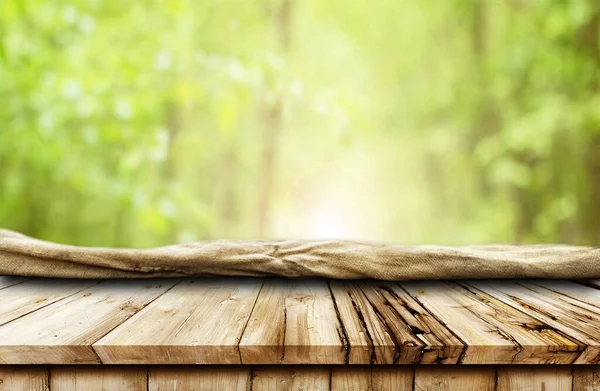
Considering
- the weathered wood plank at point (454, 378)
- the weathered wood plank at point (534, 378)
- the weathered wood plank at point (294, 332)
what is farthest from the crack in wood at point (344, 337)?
the weathered wood plank at point (534, 378)

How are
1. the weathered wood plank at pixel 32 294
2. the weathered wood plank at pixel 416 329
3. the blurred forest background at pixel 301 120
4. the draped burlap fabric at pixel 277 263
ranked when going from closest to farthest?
1. the weathered wood plank at pixel 416 329
2. the weathered wood plank at pixel 32 294
3. the draped burlap fabric at pixel 277 263
4. the blurred forest background at pixel 301 120

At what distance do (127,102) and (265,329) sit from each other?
2.87 m

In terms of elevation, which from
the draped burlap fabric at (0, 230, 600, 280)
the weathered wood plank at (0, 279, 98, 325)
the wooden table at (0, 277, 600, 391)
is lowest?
the wooden table at (0, 277, 600, 391)

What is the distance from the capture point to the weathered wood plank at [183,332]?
692 mm

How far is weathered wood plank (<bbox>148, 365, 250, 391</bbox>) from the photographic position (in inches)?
28.6

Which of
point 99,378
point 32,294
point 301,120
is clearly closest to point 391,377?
point 99,378

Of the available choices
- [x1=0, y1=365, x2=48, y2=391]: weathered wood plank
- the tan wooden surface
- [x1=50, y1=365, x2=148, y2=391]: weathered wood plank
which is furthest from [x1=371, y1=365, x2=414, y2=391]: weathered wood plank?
[x1=0, y1=365, x2=48, y2=391]: weathered wood plank

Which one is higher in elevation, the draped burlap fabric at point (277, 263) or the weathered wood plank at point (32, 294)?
the draped burlap fabric at point (277, 263)

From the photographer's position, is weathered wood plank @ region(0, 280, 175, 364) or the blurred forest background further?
the blurred forest background

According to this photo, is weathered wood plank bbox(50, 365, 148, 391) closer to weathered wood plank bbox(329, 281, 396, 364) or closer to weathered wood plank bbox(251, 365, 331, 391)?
weathered wood plank bbox(251, 365, 331, 391)

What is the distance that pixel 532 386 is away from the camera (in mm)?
726

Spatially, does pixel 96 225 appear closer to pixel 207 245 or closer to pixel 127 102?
pixel 127 102

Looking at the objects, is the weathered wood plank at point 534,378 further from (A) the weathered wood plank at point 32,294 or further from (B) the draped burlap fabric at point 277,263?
(A) the weathered wood plank at point 32,294

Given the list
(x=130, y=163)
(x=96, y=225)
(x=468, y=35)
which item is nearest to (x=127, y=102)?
(x=130, y=163)
